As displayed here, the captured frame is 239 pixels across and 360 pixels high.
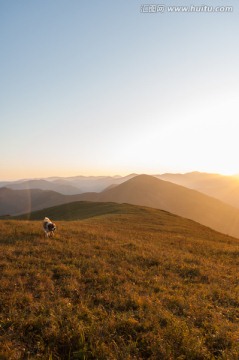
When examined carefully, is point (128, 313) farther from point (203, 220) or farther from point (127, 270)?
point (203, 220)

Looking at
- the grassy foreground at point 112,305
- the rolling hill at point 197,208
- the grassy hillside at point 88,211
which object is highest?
the grassy foreground at point 112,305

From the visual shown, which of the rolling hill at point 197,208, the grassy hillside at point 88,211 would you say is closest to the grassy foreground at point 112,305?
the grassy hillside at point 88,211

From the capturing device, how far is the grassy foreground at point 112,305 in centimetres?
707

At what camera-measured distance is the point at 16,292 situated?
32.5 ft

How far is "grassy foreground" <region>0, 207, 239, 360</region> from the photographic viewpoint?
7.07 metres

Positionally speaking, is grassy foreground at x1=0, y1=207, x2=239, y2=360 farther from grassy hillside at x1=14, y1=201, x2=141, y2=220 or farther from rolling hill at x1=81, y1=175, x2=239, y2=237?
rolling hill at x1=81, y1=175, x2=239, y2=237

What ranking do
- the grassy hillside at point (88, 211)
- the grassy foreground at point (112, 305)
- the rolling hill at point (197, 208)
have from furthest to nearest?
1. the rolling hill at point (197, 208)
2. the grassy hillside at point (88, 211)
3. the grassy foreground at point (112, 305)

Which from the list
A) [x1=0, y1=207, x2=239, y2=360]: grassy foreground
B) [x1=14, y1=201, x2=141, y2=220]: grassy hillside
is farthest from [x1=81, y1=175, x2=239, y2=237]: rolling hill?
[x1=0, y1=207, x2=239, y2=360]: grassy foreground

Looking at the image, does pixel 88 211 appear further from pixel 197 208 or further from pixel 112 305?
pixel 197 208

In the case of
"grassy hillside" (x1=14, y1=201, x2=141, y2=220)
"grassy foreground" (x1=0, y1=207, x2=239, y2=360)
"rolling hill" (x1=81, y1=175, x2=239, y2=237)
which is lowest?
"rolling hill" (x1=81, y1=175, x2=239, y2=237)

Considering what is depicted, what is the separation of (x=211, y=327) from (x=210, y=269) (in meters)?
7.62

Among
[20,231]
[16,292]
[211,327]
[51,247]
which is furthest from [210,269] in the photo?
[20,231]

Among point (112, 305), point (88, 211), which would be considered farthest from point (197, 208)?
point (112, 305)

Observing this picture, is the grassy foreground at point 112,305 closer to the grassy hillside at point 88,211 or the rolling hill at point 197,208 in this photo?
the grassy hillside at point 88,211
